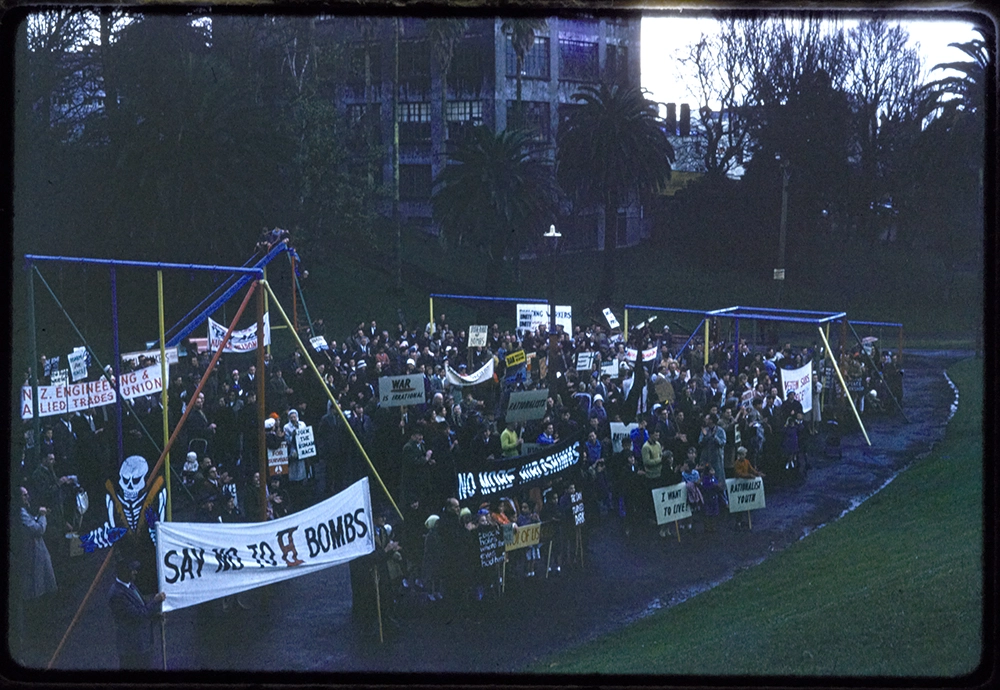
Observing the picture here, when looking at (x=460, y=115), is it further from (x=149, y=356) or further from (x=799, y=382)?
(x=149, y=356)

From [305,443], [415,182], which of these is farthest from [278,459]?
[415,182]

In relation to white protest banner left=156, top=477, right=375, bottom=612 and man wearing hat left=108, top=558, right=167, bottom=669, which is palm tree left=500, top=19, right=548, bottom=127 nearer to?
white protest banner left=156, top=477, right=375, bottom=612

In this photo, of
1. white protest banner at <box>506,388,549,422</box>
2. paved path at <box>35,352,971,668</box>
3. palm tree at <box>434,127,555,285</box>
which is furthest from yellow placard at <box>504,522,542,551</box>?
palm tree at <box>434,127,555,285</box>

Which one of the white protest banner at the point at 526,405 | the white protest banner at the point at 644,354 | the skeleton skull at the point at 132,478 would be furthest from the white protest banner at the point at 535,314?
the skeleton skull at the point at 132,478

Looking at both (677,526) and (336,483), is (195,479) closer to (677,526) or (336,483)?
(336,483)

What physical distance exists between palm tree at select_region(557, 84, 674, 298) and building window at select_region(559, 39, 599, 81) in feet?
35.3

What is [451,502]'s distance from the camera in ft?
40.5

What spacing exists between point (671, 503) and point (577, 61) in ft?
129

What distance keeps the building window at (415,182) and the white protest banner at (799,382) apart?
3223cm

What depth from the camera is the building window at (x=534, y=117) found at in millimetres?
47625

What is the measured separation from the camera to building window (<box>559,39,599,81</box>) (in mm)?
50562

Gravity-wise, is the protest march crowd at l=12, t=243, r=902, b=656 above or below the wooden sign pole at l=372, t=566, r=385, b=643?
above

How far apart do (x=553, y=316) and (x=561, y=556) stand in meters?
11.3

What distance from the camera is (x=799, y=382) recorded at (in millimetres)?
20578
